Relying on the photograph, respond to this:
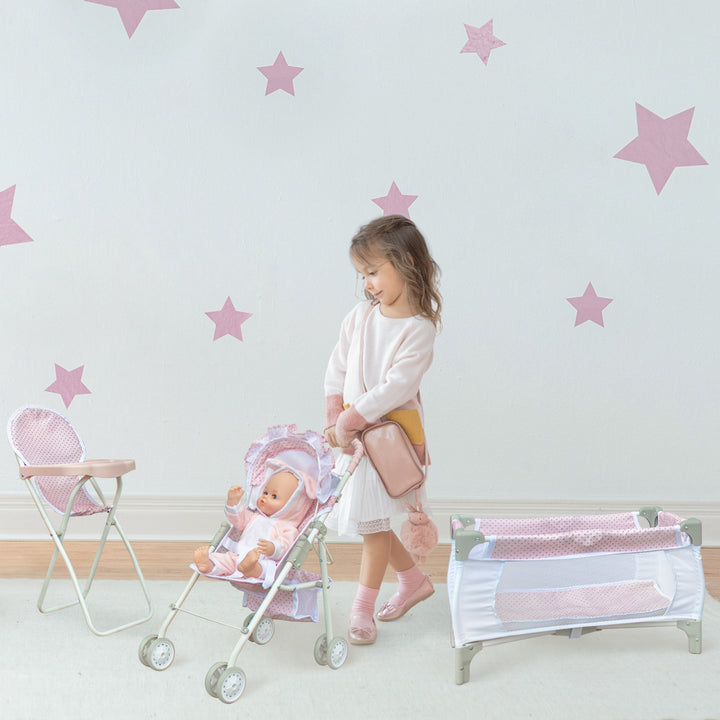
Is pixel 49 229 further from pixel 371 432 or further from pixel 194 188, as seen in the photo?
pixel 371 432

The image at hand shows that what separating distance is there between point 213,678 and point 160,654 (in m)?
0.22

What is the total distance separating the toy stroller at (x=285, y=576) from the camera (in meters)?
1.76

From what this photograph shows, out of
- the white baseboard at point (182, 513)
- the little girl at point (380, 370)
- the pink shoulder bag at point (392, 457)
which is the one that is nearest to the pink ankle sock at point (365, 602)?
the little girl at point (380, 370)

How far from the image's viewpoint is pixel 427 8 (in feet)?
9.32

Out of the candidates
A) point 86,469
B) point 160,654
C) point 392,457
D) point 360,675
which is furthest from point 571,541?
point 86,469

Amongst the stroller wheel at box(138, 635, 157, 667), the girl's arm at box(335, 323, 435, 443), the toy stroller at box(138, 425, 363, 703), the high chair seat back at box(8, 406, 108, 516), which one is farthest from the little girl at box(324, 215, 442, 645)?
the high chair seat back at box(8, 406, 108, 516)

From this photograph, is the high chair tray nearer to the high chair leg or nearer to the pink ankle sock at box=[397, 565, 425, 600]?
the high chair leg

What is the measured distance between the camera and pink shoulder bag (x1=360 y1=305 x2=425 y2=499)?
2.02m

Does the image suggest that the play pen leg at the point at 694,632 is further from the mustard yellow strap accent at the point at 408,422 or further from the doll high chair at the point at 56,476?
the doll high chair at the point at 56,476

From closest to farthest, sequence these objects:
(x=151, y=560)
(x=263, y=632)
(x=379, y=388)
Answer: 1. (x=263, y=632)
2. (x=379, y=388)
3. (x=151, y=560)

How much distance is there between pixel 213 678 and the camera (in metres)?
1.63

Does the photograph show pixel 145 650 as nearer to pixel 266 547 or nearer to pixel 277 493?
pixel 266 547

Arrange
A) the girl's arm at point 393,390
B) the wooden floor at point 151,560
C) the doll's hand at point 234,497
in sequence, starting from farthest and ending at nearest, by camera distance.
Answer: the wooden floor at point 151,560 < the girl's arm at point 393,390 < the doll's hand at point 234,497

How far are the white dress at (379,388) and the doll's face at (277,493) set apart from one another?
0.20m
